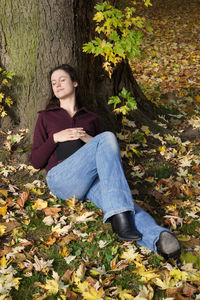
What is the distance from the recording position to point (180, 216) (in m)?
3.20

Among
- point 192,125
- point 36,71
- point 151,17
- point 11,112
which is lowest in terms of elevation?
point 192,125

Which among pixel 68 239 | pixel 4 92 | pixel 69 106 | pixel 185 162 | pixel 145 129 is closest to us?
pixel 68 239

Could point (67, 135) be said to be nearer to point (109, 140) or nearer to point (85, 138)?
point (85, 138)

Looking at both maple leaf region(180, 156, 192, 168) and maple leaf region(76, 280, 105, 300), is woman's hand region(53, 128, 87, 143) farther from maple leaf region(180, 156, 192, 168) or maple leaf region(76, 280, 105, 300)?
maple leaf region(180, 156, 192, 168)

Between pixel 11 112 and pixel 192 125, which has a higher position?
pixel 11 112

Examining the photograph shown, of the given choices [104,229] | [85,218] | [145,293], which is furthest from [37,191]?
[145,293]

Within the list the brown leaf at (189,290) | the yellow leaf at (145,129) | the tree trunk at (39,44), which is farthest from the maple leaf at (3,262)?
the yellow leaf at (145,129)

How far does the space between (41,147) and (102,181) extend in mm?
848

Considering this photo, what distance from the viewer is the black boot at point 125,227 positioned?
2.45 metres

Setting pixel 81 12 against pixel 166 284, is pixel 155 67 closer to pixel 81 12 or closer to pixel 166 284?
pixel 81 12

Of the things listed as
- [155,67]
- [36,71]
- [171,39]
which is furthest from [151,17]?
[36,71]

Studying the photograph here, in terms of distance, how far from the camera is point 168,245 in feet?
7.68

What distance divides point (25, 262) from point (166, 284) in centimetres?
112

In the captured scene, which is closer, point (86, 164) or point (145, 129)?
point (86, 164)
